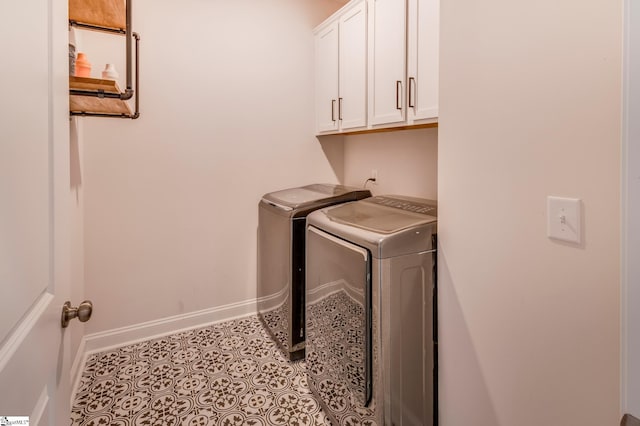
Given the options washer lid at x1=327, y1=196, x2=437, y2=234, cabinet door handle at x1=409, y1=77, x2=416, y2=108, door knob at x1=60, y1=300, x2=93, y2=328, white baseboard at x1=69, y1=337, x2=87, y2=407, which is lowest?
white baseboard at x1=69, y1=337, x2=87, y2=407

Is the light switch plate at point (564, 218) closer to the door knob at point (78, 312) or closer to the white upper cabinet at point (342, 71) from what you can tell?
the door knob at point (78, 312)

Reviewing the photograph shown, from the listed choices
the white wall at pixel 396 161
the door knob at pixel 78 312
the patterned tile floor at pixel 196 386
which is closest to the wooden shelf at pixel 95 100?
the door knob at pixel 78 312

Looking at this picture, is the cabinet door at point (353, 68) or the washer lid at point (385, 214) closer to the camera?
the washer lid at point (385, 214)

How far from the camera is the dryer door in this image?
1.38m

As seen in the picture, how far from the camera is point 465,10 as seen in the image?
3.75 feet

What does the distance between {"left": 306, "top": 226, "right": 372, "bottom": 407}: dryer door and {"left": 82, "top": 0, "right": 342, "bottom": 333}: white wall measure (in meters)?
1.08

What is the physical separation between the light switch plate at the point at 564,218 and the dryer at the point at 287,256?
4.49 feet

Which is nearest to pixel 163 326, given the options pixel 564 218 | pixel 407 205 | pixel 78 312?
pixel 78 312

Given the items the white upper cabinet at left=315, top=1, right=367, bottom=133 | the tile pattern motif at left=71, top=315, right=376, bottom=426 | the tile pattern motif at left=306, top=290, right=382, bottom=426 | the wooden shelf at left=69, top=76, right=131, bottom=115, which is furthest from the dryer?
the wooden shelf at left=69, top=76, right=131, bottom=115

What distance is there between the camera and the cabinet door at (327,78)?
8.37ft

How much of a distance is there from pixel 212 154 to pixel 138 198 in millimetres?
597

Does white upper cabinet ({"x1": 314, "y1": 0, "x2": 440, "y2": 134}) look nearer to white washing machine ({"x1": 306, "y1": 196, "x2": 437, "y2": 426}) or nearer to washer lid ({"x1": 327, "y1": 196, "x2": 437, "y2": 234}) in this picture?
washer lid ({"x1": 327, "y1": 196, "x2": 437, "y2": 234})

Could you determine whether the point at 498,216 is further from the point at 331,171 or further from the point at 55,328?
the point at 331,171

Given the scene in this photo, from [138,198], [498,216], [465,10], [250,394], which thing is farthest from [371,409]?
[138,198]
